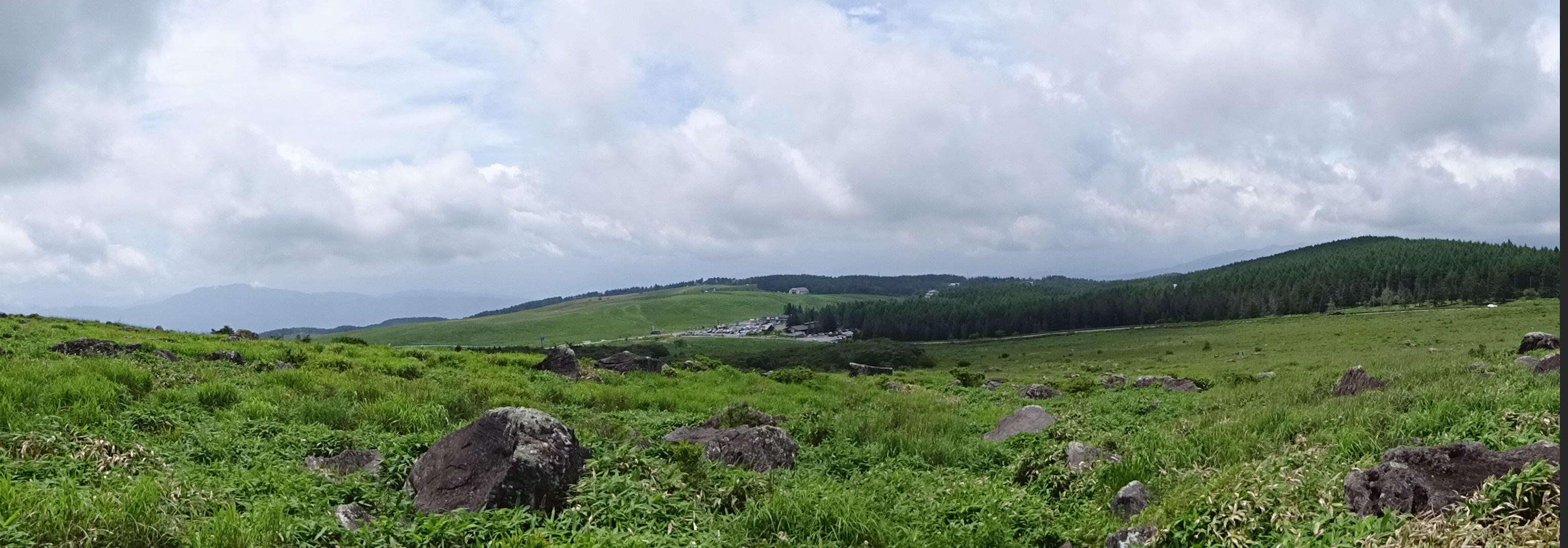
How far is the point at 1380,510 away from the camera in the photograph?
7.71m

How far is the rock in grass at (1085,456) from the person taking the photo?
505 inches

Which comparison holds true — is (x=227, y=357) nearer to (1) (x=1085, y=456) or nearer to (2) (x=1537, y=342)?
(1) (x=1085, y=456)

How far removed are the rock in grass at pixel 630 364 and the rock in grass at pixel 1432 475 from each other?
31.1m

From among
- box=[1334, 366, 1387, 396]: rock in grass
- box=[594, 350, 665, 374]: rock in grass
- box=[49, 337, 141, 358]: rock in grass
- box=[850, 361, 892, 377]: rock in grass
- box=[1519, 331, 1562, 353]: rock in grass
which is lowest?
box=[850, 361, 892, 377]: rock in grass

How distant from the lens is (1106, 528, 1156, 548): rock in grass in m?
8.46

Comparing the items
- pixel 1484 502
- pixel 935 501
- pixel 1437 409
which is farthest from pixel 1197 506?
pixel 1437 409

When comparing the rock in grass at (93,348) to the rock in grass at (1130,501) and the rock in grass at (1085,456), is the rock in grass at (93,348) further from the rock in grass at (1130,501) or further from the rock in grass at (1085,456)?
the rock in grass at (1130,501)

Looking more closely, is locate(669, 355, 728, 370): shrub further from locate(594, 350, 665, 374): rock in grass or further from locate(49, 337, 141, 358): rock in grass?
locate(49, 337, 141, 358): rock in grass

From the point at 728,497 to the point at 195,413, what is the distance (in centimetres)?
1207

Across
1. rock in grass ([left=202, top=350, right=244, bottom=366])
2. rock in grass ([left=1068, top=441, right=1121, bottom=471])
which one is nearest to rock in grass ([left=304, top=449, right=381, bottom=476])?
rock in grass ([left=1068, top=441, right=1121, bottom=471])

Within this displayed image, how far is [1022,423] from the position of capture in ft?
64.2

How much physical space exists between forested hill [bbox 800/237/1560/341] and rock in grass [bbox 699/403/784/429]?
479 ft

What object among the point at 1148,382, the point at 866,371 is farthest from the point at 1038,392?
the point at 866,371

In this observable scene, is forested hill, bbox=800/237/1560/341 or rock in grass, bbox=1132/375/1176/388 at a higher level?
forested hill, bbox=800/237/1560/341
